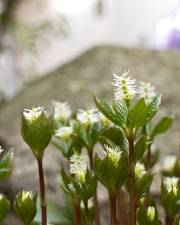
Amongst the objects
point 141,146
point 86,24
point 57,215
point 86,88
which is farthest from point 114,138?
point 86,24

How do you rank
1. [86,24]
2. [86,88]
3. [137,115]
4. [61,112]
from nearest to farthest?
[137,115] < [61,112] < [86,88] < [86,24]

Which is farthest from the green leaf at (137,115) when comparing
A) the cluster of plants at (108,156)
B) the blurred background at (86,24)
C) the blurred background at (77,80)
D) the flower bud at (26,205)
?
the blurred background at (86,24)

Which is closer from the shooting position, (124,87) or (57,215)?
(124,87)

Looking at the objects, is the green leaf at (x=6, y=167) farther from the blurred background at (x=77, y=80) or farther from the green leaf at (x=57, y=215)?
the blurred background at (x=77, y=80)

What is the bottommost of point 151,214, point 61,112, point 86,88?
point 151,214

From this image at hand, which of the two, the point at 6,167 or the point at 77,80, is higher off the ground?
the point at 77,80

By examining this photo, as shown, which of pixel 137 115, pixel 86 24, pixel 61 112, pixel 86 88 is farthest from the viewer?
pixel 86 24

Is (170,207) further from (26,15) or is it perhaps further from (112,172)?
(26,15)

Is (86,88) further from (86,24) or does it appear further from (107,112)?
(86,24)
